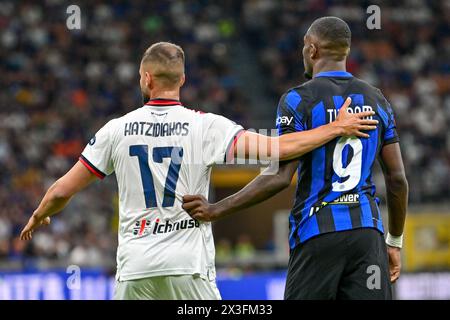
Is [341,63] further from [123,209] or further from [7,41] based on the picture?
[7,41]

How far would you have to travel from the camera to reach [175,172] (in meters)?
5.47

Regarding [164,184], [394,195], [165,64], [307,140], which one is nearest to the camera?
[307,140]

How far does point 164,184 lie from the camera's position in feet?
17.9

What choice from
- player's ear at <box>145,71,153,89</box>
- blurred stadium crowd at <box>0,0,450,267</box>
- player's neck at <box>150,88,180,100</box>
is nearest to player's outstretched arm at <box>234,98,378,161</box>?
player's neck at <box>150,88,180,100</box>

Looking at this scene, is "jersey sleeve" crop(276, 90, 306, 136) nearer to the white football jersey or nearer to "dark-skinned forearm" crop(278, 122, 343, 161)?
"dark-skinned forearm" crop(278, 122, 343, 161)

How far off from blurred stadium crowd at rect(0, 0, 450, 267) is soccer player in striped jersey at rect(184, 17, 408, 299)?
11.4 meters

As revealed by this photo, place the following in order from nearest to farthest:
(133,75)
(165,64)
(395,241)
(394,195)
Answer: (165,64), (394,195), (395,241), (133,75)

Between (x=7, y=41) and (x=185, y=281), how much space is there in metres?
18.7

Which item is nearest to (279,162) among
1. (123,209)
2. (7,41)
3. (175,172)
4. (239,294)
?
(175,172)

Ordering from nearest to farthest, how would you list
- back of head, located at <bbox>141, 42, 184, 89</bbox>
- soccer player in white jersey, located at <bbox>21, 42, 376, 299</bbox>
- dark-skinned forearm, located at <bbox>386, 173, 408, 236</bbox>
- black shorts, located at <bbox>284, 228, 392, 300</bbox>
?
black shorts, located at <bbox>284, 228, 392, 300</bbox> < soccer player in white jersey, located at <bbox>21, 42, 376, 299</bbox> < back of head, located at <bbox>141, 42, 184, 89</bbox> < dark-skinned forearm, located at <bbox>386, 173, 408, 236</bbox>

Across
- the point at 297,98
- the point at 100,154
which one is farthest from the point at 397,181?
the point at 100,154

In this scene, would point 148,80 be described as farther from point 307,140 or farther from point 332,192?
point 332,192

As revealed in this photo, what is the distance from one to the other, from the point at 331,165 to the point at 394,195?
55 cm

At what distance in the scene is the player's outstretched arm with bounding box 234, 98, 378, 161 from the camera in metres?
5.35
